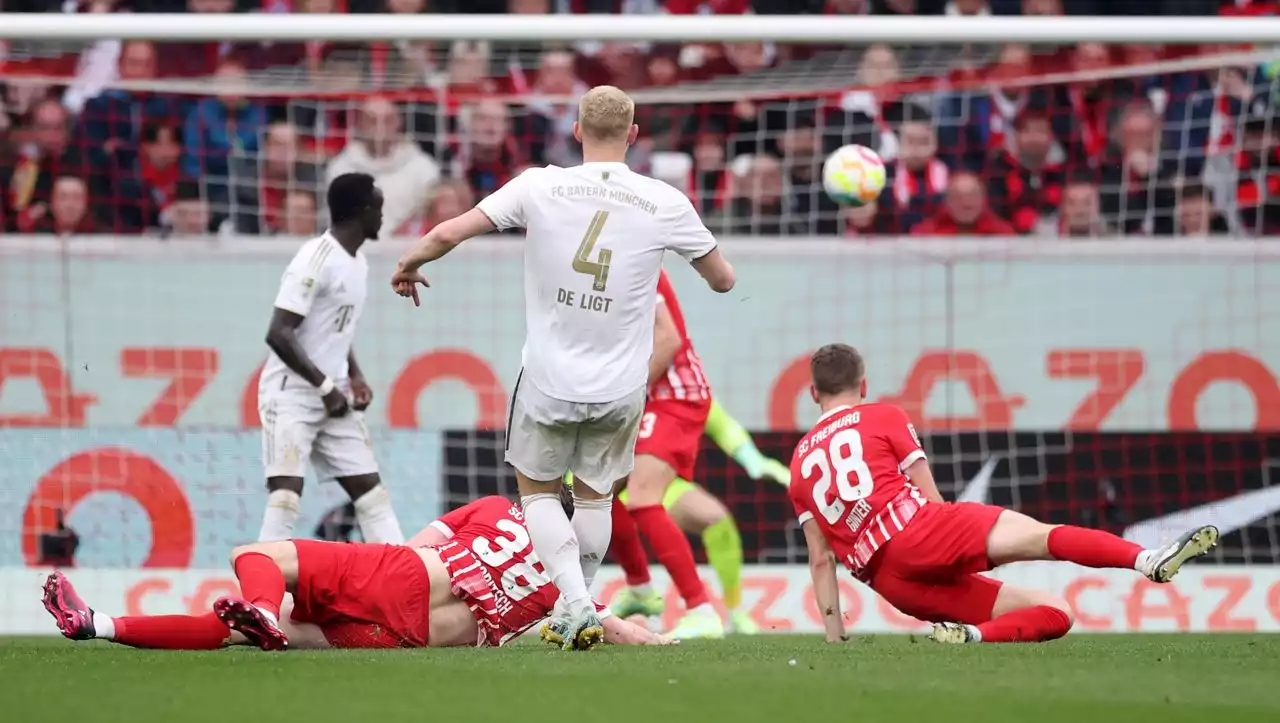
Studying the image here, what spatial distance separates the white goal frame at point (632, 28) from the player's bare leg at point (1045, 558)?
3673 mm

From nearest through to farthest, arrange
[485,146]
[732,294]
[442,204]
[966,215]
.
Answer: [732,294], [442,204], [966,215], [485,146]

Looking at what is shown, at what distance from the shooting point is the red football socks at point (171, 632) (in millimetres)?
6305

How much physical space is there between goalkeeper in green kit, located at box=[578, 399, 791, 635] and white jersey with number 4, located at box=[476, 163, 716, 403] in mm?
2047

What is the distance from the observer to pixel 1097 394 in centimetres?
1049

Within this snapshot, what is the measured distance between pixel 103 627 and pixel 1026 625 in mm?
3345

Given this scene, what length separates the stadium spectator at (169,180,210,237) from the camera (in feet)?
36.0

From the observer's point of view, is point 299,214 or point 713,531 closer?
point 713,531

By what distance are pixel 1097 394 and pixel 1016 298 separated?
72 cm

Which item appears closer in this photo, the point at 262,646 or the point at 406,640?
the point at 262,646

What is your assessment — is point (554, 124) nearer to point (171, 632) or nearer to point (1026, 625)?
point (1026, 625)

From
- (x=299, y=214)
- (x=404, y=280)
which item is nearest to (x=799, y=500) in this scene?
(x=404, y=280)

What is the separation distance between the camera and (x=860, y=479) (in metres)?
6.89

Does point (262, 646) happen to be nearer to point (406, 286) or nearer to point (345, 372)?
point (406, 286)

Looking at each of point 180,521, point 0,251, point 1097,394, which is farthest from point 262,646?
point 1097,394
